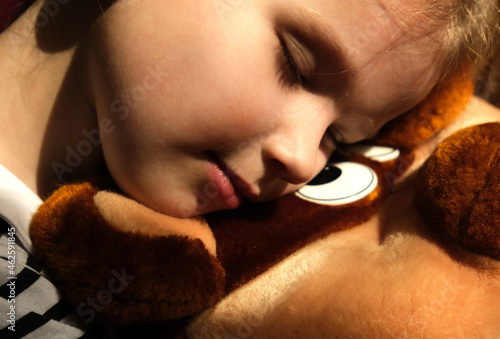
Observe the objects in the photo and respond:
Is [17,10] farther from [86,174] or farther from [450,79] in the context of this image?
[450,79]

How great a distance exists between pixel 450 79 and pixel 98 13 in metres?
0.67

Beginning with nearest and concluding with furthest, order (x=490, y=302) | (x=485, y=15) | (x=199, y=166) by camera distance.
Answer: (x=490, y=302) → (x=199, y=166) → (x=485, y=15)

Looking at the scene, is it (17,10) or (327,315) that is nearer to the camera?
(327,315)

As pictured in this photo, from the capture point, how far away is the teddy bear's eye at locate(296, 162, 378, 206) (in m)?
0.63

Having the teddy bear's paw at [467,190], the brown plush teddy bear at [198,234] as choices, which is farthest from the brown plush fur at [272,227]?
the teddy bear's paw at [467,190]

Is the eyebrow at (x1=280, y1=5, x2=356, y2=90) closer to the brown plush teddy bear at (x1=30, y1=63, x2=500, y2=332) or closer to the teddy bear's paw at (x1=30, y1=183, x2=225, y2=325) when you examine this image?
the brown plush teddy bear at (x1=30, y1=63, x2=500, y2=332)

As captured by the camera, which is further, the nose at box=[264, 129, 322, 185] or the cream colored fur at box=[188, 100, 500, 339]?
the nose at box=[264, 129, 322, 185]

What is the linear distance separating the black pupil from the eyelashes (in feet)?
0.63

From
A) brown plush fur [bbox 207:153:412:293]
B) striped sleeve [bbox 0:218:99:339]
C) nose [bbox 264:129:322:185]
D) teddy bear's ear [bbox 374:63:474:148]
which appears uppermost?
striped sleeve [bbox 0:218:99:339]

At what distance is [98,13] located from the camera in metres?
0.61

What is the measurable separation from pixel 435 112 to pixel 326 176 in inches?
10.2

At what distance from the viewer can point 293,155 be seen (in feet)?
1.90

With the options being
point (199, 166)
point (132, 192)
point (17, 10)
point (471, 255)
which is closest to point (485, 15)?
point (471, 255)

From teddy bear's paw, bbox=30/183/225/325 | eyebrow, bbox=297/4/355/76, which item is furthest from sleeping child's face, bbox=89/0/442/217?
teddy bear's paw, bbox=30/183/225/325
